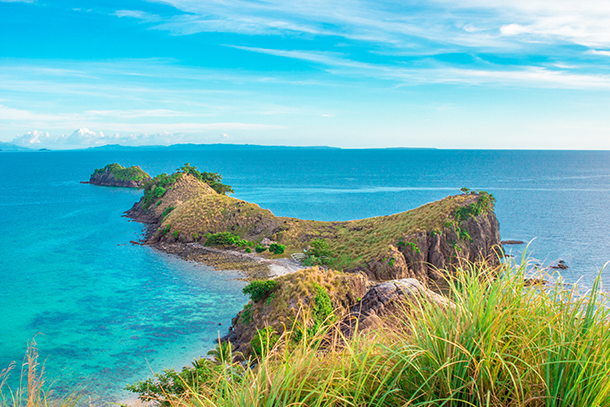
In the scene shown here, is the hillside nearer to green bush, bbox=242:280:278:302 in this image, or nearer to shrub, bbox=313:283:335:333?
shrub, bbox=313:283:335:333

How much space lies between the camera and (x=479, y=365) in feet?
14.6

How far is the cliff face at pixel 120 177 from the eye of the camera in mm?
131125

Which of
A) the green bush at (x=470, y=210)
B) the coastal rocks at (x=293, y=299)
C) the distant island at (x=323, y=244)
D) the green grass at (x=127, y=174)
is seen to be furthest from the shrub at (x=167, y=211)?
the green grass at (x=127, y=174)

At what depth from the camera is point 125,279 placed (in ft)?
133

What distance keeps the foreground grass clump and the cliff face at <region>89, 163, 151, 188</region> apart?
135 meters

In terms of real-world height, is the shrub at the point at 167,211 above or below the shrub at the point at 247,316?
above

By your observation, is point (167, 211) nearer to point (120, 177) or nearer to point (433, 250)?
point (433, 250)

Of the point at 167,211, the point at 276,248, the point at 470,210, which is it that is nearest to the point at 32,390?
the point at 276,248

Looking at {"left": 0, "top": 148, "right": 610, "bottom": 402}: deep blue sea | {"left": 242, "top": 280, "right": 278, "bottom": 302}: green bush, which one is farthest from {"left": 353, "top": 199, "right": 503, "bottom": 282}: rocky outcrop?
{"left": 242, "top": 280, "right": 278, "bottom": 302}: green bush

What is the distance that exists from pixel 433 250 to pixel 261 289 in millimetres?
22191

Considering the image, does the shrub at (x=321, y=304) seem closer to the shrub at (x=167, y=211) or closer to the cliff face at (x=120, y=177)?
the shrub at (x=167, y=211)

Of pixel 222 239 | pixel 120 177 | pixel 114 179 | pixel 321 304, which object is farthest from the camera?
pixel 114 179

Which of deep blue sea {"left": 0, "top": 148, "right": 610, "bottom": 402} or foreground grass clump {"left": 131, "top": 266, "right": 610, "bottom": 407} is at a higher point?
foreground grass clump {"left": 131, "top": 266, "right": 610, "bottom": 407}

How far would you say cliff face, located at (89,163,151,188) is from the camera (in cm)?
13112
